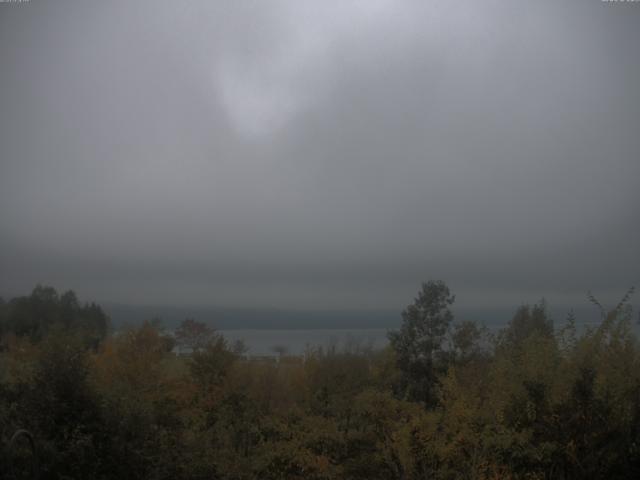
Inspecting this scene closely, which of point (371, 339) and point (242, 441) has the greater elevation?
point (371, 339)

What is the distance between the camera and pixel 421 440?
56.4ft

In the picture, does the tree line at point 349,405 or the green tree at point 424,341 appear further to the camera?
the green tree at point 424,341

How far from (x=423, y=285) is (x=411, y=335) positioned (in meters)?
2.39

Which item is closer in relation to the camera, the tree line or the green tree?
the tree line

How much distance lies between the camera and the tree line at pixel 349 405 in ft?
46.9

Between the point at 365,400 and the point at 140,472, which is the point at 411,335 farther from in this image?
the point at 140,472

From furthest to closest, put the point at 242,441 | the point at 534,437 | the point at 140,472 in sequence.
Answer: the point at 242,441 < the point at 140,472 < the point at 534,437

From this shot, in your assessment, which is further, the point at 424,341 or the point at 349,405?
the point at 424,341

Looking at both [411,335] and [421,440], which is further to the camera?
[411,335]

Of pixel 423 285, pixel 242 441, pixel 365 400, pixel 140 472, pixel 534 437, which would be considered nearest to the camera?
pixel 534 437

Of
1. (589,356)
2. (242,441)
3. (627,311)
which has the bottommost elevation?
(242,441)

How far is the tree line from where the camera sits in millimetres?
14281

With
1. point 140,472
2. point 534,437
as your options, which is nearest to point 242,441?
point 140,472

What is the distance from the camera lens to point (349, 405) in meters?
23.6
